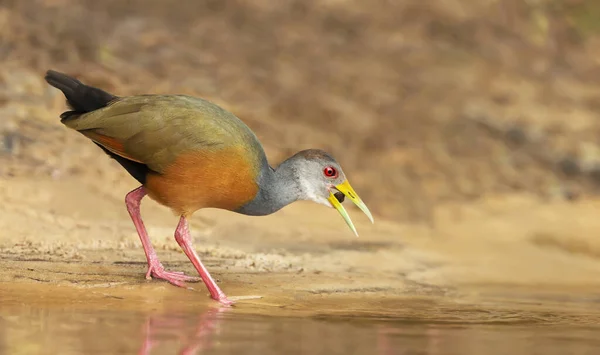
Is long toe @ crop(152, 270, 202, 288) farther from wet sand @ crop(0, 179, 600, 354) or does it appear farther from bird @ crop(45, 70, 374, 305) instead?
wet sand @ crop(0, 179, 600, 354)

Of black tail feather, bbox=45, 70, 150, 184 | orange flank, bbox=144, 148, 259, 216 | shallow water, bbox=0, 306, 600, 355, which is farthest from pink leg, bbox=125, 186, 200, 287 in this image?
shallow water, bbox=0, 306, 600, 355

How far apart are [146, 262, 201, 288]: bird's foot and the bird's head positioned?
114 cm

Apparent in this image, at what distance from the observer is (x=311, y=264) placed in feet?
31.9

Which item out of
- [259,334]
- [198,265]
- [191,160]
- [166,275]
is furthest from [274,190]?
[259,334]

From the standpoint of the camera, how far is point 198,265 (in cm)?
800

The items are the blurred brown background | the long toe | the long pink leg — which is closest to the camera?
the long pink leg

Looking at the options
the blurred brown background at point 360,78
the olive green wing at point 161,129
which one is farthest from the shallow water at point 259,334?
the blurred brown background at point 360,78

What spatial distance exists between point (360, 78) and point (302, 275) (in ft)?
26.6

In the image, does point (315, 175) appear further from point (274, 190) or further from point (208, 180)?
point (208, 180)

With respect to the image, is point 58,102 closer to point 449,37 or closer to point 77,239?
point 77,239

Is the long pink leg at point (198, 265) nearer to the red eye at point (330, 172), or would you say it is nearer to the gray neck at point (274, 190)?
the gray neck at point (274, 190)

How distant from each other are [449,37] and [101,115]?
11.1m

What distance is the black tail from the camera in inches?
331

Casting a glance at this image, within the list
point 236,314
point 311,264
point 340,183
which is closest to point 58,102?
point 311,264
